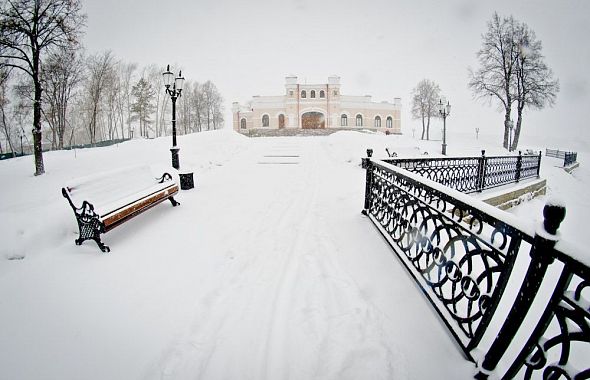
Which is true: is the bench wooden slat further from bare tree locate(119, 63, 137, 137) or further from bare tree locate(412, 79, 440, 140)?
bare tree locate(412, 79, 440, 140)

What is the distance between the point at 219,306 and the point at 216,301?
3.8 inches

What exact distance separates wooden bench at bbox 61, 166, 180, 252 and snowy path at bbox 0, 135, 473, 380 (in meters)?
0.37

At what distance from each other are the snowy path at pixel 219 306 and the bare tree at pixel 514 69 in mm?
24461

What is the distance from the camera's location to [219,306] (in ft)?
8.80

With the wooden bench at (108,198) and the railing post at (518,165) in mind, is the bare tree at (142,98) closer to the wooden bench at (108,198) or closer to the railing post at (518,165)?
the wooden bench at (108,198)

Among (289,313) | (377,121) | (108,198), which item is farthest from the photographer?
(377,121)

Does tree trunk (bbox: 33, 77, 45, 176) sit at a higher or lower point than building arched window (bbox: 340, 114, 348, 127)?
lower

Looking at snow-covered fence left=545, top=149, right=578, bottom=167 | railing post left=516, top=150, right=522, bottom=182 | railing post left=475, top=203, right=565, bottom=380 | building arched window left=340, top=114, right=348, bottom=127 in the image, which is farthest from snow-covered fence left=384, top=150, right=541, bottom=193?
building arched window left=340, top=114, right=348, bottom=127

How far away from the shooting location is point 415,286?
2.93 meters

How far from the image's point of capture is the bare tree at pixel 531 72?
783 inches

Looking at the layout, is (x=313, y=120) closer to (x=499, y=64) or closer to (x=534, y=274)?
(x=499, y=64)

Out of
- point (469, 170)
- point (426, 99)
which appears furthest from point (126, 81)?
point (426, 99)

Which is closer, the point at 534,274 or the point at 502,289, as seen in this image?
the point at 534,274

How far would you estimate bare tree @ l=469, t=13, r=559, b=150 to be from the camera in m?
20.0
